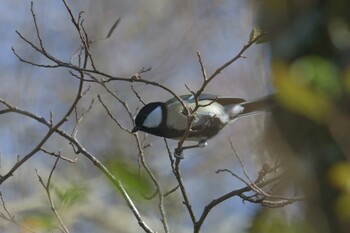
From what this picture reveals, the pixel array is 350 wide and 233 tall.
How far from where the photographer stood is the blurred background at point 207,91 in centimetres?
79

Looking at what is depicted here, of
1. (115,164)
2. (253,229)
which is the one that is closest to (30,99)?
(115,164)

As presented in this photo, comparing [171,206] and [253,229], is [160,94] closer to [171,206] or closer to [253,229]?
[171,206]

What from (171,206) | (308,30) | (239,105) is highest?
(239,105)

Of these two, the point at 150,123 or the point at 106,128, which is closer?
the point at 150,123

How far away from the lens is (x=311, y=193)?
823mm

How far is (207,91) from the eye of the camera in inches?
153

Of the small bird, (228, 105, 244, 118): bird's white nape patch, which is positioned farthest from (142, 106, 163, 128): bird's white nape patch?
(228, 105, 244, 118): bird's white nape patch

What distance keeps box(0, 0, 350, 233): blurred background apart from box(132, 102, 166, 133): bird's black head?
169 millimetres

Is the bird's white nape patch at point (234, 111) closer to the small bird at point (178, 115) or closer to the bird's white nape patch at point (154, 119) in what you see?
the small bird at point (178, 115)

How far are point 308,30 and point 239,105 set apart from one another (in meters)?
2.70

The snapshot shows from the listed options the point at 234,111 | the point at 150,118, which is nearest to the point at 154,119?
the point at 150,118

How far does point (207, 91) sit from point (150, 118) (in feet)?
1.62

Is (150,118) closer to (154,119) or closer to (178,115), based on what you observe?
(154,119)

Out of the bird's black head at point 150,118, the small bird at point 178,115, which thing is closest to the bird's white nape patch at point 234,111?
the small bird at point 178,115
